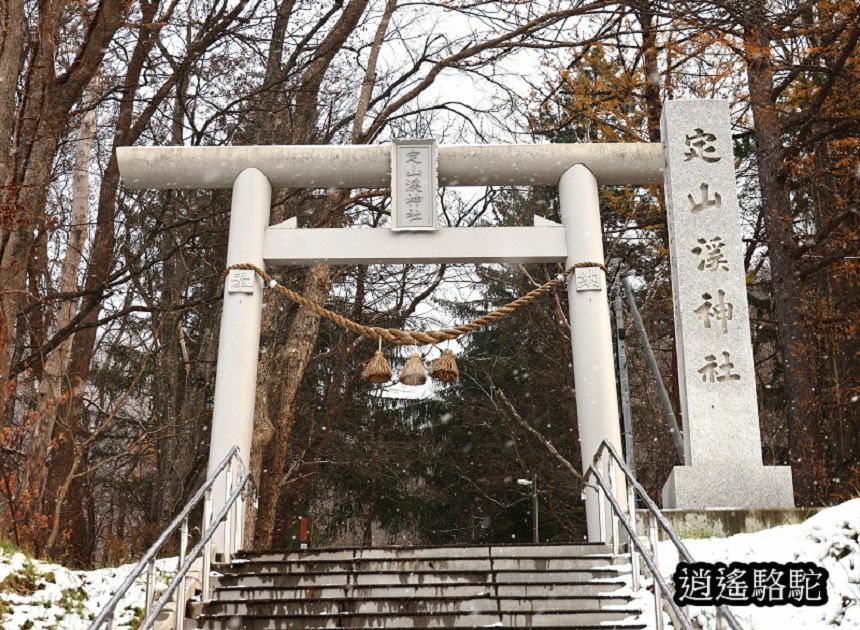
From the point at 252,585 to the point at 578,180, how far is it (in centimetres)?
502

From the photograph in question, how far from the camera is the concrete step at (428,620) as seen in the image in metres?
5.89

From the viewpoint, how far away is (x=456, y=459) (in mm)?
23906

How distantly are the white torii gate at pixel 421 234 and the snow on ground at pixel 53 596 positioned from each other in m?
1.18

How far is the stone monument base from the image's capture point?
306 inches

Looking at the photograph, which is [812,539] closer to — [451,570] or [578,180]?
[451,570]

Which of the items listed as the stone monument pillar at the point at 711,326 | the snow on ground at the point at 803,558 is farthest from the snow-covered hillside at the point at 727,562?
the stone monument pillar at the point at 711,326

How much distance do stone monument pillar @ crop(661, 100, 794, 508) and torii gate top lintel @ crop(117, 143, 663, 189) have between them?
0.65 m

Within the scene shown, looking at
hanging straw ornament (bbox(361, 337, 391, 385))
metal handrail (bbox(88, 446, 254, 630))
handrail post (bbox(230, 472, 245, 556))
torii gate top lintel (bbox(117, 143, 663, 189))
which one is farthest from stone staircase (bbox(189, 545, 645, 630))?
torii gate top lintel (bbox(117, 143, 663, 189))

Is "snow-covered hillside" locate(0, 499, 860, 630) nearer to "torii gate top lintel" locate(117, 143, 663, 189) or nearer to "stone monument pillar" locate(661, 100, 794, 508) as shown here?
"stone monument pillar" locate(661, 100, 794, 508)

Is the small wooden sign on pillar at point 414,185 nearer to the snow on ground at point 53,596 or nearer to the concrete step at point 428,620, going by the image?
the snow on ground at point 53,596

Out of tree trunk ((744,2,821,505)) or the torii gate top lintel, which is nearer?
the torii gate top lintel

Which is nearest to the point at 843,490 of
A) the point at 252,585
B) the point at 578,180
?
the point at 578,180

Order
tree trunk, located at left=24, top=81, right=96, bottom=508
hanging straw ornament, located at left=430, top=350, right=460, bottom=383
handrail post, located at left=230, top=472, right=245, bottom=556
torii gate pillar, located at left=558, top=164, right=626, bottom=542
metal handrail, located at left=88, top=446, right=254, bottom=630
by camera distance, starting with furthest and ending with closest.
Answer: tree trunk, located at left=24, top=81, right=96, bottom=508
hanging straw ornament, located at left=430, top=350, right=460, bottom=383
torii gate pillar, located at left=558, top=164, right=626, bottom=542
handrail post, located at left=230, top=472, right=245, bottom=556
metal handrail, located at left=88, top=446, right=254, bottom=630

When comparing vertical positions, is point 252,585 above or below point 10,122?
below
